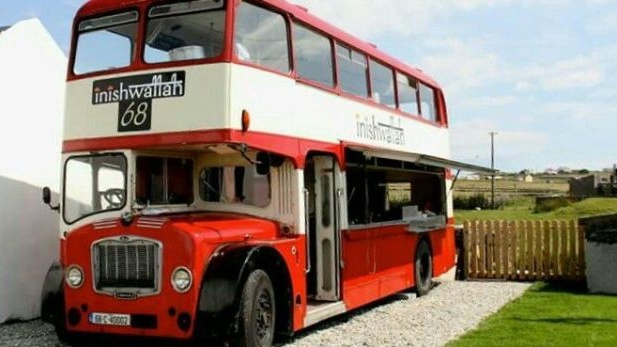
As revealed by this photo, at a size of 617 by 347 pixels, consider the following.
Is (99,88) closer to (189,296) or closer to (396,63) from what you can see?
(189,296)

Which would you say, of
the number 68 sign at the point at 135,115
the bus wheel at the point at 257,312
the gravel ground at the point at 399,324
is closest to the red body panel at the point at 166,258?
the bus wheel at the point at 257,312

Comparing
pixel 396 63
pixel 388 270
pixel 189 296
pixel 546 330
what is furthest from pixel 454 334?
pixel 396 63

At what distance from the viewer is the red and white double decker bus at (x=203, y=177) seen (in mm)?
7598

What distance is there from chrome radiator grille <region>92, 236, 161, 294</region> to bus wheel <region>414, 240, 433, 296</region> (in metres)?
7.15

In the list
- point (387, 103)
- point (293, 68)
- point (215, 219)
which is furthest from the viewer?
point (387, 103)

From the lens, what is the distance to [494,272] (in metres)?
16.6

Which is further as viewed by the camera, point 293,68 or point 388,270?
point 388,270

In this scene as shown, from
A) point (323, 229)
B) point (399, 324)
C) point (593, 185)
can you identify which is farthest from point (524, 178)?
point (323, 229)

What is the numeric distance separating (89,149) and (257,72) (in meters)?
2.13

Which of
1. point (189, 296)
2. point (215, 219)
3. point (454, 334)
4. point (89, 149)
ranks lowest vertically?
point (454, 334)

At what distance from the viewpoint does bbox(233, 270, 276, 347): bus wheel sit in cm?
749

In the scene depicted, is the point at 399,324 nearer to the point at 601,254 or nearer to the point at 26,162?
the point at 601,254

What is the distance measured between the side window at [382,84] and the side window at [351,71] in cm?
40

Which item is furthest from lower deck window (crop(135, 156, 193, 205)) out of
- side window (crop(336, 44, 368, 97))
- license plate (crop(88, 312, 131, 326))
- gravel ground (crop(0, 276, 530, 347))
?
side window (crop(336, 44, 368, 97))
